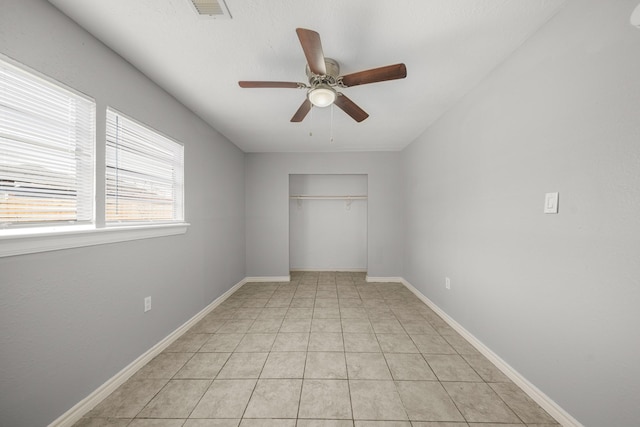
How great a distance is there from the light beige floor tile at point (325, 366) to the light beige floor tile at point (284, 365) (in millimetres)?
58

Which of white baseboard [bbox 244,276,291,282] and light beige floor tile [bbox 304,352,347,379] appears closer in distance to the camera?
light beige floor tile [bbox 304,352,347,379]

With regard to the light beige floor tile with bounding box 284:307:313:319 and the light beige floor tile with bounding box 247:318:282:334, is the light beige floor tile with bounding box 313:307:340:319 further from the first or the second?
the light beige floor tile with bounding box 247:318:282:334

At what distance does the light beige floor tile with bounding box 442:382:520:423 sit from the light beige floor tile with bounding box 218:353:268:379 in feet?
4.69

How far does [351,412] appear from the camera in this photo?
1475 mm

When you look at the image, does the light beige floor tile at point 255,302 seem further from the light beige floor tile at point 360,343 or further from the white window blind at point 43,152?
the white window blind at point 43,152

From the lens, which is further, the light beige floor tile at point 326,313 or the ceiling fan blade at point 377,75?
the light beige floor tile at point 326,313

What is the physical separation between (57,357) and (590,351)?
114 inches

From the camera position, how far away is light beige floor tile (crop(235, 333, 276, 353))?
2.16 metres

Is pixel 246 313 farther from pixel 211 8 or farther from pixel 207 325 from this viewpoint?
pixel 211 8

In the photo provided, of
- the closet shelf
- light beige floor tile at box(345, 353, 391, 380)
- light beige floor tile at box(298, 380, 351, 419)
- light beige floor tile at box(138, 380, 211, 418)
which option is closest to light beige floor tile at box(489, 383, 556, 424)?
light beige floor tile at box(345, 353, 391, 380)

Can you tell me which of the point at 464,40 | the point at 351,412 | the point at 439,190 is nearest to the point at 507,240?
the point at 439,190

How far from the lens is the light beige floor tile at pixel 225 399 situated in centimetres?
147

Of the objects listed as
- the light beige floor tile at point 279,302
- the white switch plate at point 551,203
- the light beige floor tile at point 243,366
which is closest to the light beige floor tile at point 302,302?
the light beige floor tile at point 279,302

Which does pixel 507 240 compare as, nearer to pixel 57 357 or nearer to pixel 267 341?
pixel 267 341
